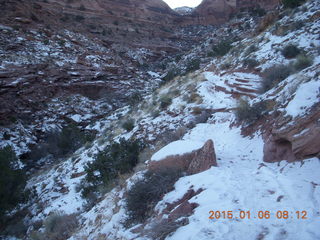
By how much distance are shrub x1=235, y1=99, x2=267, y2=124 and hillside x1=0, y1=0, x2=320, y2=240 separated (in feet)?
0.08

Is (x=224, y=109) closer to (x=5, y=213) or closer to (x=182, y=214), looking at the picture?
(x=182, y=214)

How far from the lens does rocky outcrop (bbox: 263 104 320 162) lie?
3521mm

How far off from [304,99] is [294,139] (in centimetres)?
81

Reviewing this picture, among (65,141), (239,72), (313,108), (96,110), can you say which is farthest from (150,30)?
(313,108)

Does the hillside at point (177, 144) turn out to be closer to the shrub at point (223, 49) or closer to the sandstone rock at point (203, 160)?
the sandstone rock at point (203, 160)

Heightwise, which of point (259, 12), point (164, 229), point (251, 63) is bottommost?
point (164, 229)

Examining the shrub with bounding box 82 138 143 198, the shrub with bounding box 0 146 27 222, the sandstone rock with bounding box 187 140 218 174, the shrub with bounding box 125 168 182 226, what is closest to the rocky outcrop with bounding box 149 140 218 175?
the sandstone rock with bounding box 187 140 218 174

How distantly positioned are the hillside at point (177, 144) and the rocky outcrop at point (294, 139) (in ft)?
0.06

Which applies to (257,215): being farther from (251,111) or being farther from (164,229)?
(251,111)

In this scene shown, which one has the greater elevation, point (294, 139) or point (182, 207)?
point (294, 139)

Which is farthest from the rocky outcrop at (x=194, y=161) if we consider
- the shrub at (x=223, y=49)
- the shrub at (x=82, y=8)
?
the shrub at (x=82, y=8)

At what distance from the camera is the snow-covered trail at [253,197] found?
2744 mm

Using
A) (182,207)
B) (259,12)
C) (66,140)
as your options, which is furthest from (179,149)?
(259,12)

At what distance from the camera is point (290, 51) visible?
786cm
